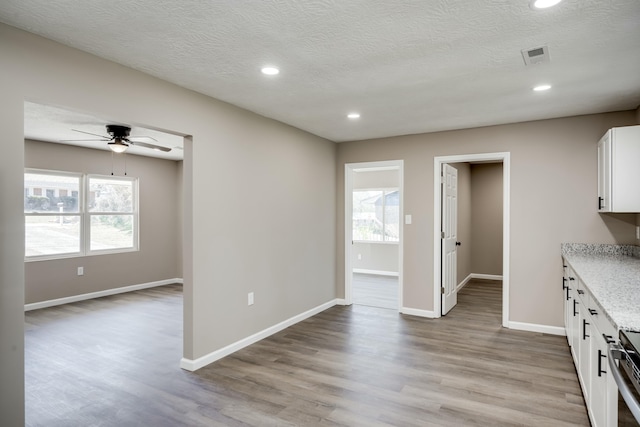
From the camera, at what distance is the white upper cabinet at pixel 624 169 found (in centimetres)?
319

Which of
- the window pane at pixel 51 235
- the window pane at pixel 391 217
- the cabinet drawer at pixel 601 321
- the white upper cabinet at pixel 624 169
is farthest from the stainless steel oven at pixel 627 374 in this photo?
the window pane at pixel 51 235

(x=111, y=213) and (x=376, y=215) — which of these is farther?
(x=376, y=215)

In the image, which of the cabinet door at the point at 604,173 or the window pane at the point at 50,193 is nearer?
the cabinet door at the point at 604,173

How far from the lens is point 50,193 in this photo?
18.7 feet

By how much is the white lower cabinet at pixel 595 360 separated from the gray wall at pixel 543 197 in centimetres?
140

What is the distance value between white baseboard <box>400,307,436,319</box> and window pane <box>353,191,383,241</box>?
3.36m

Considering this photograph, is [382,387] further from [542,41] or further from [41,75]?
[41,75]

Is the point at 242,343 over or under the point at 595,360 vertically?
under

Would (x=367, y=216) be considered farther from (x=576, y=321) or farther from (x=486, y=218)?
(x=576, y=321)

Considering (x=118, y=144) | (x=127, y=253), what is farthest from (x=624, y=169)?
(x=127, y=253)

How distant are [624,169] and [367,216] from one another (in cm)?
565

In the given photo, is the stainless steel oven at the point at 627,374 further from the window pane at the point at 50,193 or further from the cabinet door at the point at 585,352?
the window pane at the point at 50,193

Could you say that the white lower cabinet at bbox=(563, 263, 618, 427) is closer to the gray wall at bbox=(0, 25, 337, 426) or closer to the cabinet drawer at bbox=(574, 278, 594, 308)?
the cabinet drawer at bbox=(574, 278, 594, 308)

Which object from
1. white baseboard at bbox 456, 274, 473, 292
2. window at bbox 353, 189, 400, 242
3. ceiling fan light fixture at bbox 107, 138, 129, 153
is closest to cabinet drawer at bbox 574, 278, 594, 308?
white baseboard at bbox 456, 274, 473, 292
